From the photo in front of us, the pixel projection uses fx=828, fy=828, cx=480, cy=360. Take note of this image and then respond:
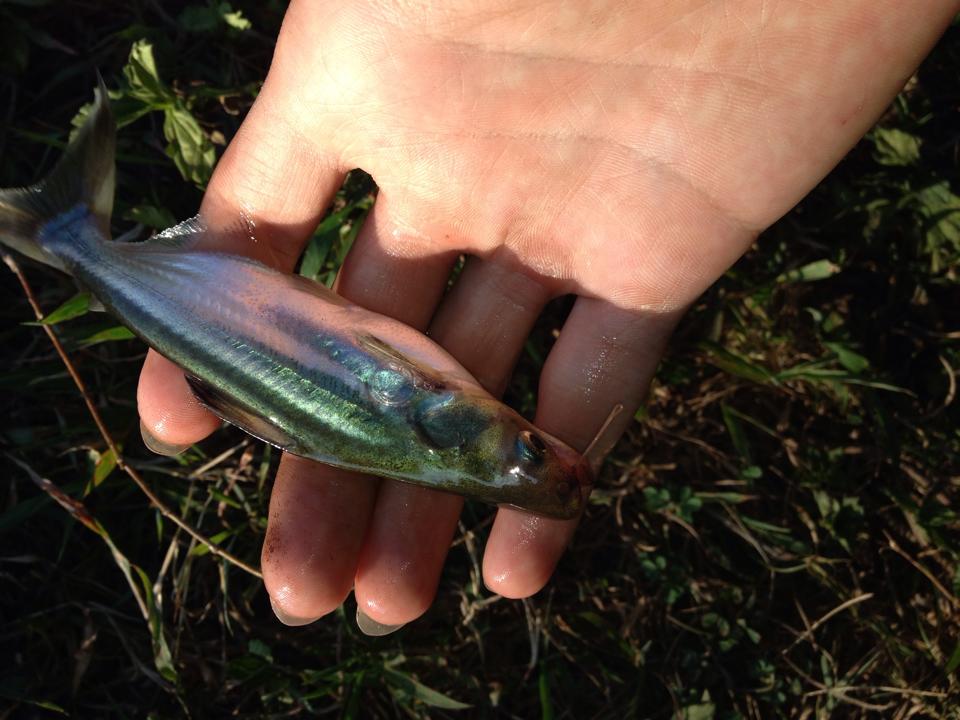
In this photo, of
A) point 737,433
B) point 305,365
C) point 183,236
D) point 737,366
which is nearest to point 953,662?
point 737,433

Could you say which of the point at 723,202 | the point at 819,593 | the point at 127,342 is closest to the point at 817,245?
the point at 723,202

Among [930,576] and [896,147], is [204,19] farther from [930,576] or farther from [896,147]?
A: [930,576]

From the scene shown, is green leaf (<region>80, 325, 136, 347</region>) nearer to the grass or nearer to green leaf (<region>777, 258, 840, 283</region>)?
the grass

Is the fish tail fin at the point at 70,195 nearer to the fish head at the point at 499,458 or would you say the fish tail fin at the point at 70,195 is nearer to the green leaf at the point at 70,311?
the green leaf at the point at 70,311

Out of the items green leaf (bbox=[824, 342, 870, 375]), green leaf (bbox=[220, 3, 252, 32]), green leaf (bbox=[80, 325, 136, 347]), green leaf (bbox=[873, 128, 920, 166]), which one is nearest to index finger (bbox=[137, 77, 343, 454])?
green leaf (bbox=[80, 325, 136, 347])

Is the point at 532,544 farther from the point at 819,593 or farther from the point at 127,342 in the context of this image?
the point at 127,342

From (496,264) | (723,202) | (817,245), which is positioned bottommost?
(496,264)
